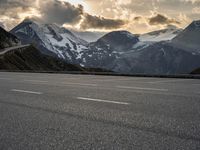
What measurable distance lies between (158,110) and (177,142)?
2966 mm

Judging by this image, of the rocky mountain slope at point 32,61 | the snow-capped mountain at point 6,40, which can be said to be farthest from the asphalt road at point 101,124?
the snow-capped mountain at point 6,40

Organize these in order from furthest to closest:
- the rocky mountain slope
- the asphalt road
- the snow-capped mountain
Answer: the snow-capped mountain → the rocky mountain slope → the asphalt road

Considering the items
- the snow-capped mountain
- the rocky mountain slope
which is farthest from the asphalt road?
the snow-capped mountain

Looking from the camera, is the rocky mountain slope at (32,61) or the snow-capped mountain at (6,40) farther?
the snow-capped mountain at (6,40)

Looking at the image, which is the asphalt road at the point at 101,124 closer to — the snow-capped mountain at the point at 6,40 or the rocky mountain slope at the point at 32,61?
the rocky mountain slope at the point at 32,61

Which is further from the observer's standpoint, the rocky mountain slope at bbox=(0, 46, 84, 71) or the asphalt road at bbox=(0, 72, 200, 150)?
the rocky mountain slope at bbox=(0, 46, 84, 71)

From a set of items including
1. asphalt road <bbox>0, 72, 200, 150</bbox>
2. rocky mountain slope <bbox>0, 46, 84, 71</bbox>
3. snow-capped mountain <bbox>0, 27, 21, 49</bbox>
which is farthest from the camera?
snow-capped mountain <bbox>0, 27, 21, 49</bbox>

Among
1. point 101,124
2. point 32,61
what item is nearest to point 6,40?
point 32,61

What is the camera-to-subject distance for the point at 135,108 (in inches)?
329

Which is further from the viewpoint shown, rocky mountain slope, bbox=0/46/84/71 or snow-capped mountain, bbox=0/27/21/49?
snow-capped mountain, bbox=0/27/21/49

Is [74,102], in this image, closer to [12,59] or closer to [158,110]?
[158,110]

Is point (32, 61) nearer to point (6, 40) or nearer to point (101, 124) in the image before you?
point (6, 40)

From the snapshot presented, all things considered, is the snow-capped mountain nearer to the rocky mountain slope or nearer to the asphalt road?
the rocky mountain slope

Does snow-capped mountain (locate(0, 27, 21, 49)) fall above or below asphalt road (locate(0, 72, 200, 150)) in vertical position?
above
